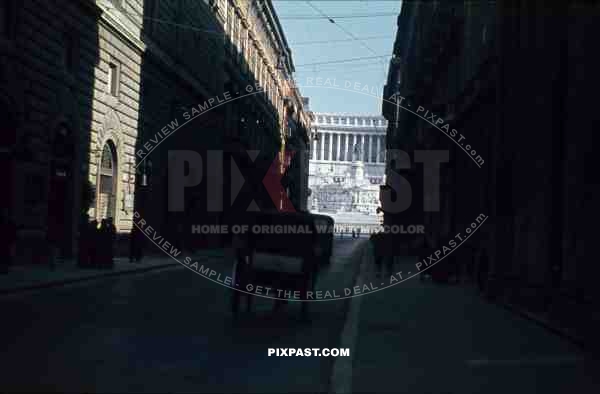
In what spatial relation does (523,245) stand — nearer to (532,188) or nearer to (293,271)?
(532,188)

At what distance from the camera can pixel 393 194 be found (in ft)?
157

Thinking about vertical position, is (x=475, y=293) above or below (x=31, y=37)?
below

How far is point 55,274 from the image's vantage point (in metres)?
20.1

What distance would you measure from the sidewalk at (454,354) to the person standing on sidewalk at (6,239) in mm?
8280

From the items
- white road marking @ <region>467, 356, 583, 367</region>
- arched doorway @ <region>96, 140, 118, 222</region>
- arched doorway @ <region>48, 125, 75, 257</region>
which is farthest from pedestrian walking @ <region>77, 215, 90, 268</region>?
white road marking @ <region>467, 356, 583, 367</region>

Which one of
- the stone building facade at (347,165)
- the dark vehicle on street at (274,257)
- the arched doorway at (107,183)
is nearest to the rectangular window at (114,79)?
the arched doorway at (107,183)

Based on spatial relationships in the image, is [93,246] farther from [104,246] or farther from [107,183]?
[107,183]

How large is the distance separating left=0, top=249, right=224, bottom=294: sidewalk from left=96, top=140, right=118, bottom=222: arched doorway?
1896 millimetres

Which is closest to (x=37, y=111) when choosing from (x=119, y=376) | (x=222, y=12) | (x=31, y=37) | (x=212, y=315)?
(x=31, y=37)

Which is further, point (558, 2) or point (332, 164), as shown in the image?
point (332, 164)

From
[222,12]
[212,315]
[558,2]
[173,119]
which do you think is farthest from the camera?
[222,12]

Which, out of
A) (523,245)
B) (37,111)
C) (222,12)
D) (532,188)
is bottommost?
(523,245)

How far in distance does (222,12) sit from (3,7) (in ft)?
77.2

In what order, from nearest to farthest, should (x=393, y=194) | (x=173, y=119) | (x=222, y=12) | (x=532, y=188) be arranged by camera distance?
(x=532, y=188), (x=173, y=119), (x=222, y=12), (x=393, y=194)
